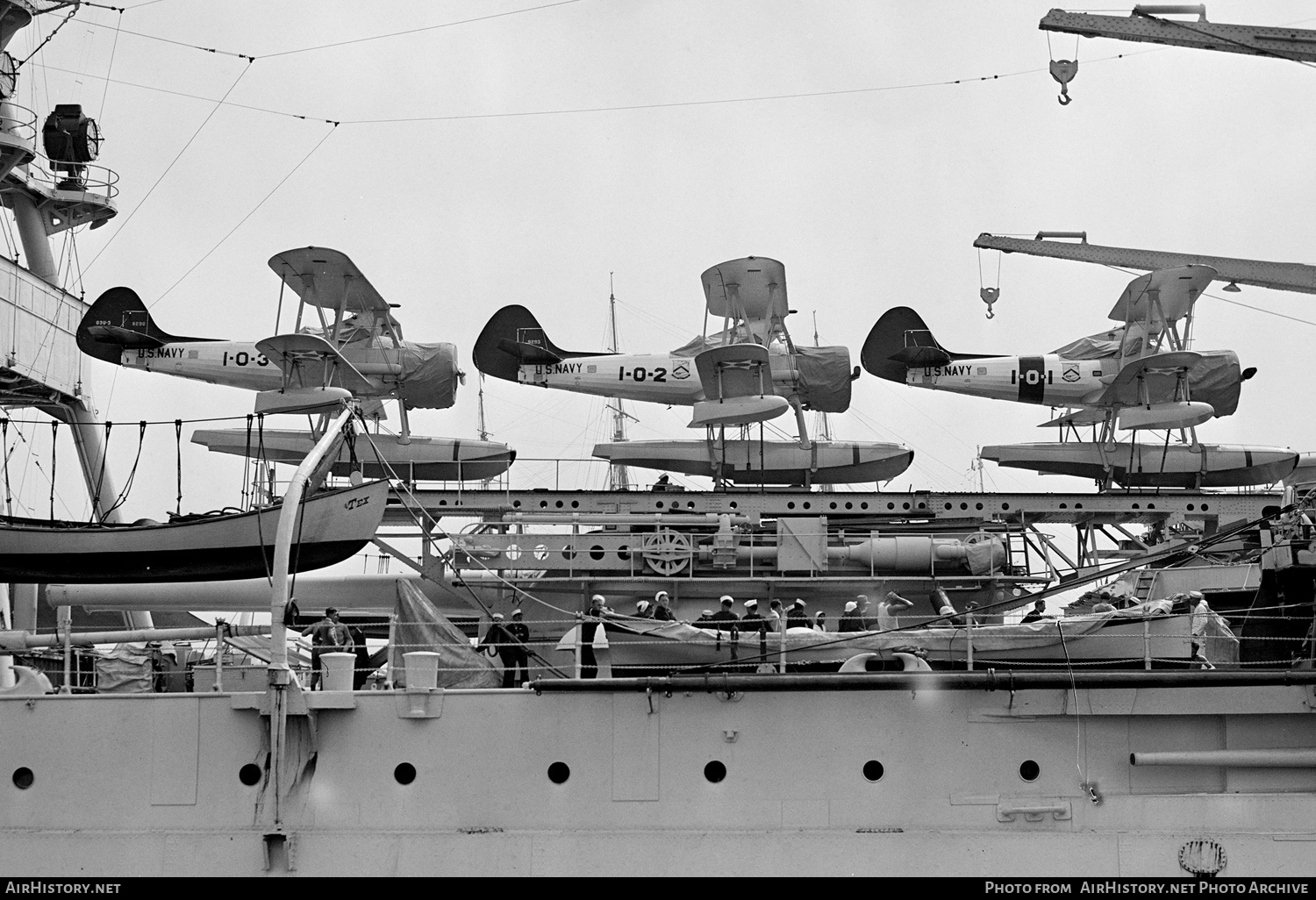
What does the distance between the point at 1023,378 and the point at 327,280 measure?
13929mm

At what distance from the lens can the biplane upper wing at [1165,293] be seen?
25.5 m

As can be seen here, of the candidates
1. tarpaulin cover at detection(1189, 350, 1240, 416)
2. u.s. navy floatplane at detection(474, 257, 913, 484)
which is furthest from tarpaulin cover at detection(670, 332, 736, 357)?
tarpaulin cover at detection(1189, 350, 1240, 416)

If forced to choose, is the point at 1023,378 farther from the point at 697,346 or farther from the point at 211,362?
the point at 211,362

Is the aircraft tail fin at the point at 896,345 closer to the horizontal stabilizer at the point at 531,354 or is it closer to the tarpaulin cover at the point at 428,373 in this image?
the horizontal stabilizer at the point at 531,354

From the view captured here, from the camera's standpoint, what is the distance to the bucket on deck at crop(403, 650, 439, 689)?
16.7 metres

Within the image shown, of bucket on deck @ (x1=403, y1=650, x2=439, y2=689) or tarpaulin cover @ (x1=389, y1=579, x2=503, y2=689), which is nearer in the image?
bucket on deck @ (x1=403, y1=650, x2=439, y2=689)

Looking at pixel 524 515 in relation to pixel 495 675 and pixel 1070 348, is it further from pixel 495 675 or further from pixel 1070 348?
pixel 1070 348

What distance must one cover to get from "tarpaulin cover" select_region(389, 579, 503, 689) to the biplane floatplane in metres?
5.97

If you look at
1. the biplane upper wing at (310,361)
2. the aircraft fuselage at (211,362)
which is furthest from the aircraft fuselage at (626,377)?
the biplane upper wing at (310,361)

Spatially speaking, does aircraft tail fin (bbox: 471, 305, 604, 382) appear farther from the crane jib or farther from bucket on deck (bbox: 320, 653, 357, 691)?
bucket on deck (bbox: 320, 653, 357, 691)

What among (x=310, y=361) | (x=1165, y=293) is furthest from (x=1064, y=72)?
(x=310, y=361)

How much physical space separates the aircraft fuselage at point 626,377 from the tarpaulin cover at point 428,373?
215 cm

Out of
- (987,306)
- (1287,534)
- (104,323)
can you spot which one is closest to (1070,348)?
(987,306)

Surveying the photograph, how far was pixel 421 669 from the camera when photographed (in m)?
A: 16.8
